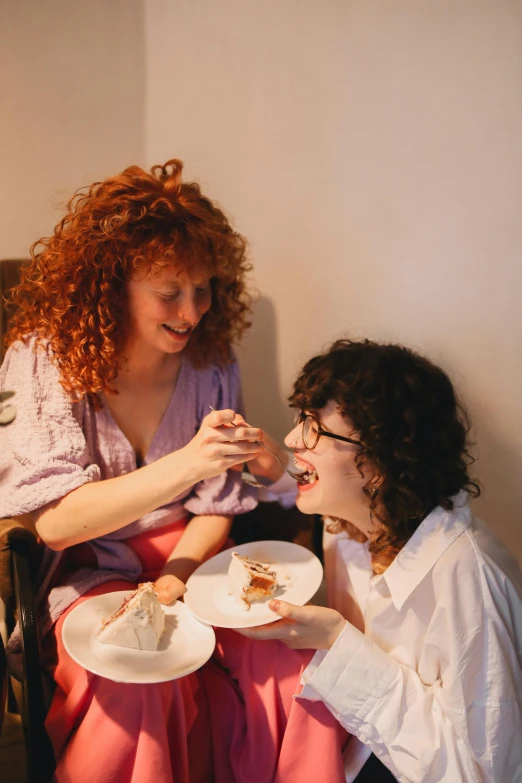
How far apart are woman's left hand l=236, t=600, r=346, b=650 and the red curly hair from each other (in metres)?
0.59

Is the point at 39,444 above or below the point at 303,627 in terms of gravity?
above

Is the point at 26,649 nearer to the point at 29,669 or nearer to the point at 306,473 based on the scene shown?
the point at 29,669

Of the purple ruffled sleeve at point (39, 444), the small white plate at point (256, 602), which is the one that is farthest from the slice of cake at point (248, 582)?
the purple ruffled sleeve at point (39, 444)

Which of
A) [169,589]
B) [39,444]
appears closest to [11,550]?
[39,444]

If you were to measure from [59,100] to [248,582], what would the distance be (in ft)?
4.62

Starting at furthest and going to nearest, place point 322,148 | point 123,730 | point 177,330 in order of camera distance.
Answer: point 322,148
point 177,330
point 123,730

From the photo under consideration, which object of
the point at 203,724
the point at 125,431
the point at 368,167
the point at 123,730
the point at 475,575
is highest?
the point at 368,167

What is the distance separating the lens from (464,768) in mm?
1043

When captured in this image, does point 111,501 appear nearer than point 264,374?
Yes

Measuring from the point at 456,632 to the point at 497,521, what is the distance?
57cm

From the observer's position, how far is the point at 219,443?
3.93 ft

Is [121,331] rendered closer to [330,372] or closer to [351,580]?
[330,372]

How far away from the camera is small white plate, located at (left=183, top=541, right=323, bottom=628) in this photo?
1.16m

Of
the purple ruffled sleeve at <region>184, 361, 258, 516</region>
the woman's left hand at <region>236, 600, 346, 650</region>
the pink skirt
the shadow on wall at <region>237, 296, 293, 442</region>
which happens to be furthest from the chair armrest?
the shadow on wall at <region>237, 296, 293, 442</region>
